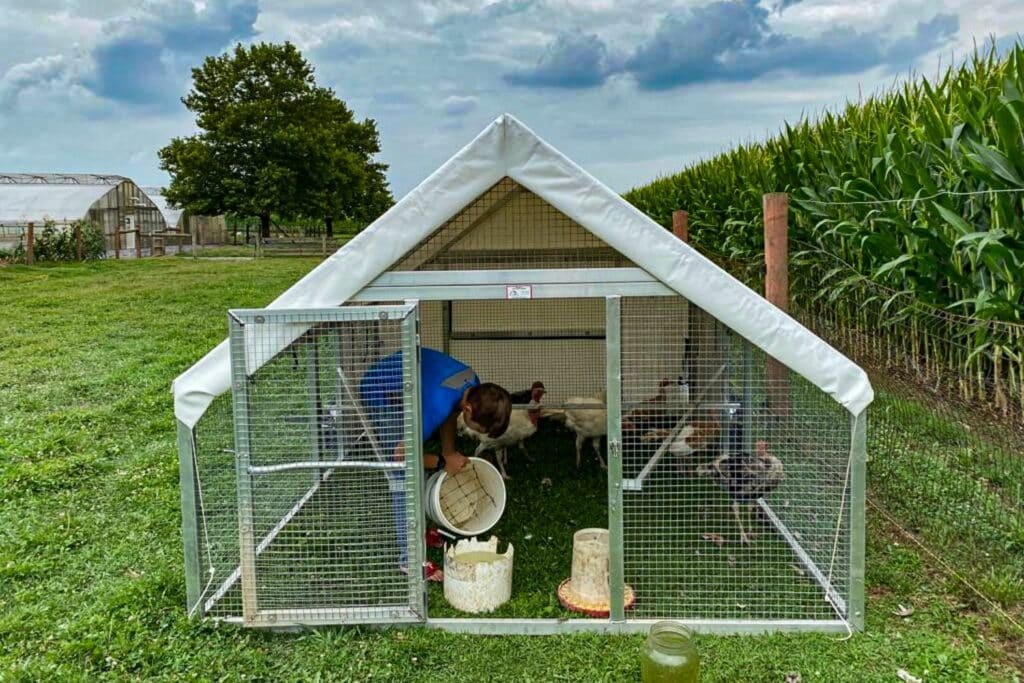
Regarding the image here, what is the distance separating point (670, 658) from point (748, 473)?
1.35 meters

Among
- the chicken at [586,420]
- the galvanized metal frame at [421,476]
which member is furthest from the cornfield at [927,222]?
the chicken at [586,420]

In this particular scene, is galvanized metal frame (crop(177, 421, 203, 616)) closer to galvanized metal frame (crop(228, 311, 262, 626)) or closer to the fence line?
galvanized metal frame (crop(228, 311, 262, 626))

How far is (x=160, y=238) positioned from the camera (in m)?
31.1

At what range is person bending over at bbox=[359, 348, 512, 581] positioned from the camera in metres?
3.55

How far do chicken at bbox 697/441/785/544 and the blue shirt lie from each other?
1338 mm

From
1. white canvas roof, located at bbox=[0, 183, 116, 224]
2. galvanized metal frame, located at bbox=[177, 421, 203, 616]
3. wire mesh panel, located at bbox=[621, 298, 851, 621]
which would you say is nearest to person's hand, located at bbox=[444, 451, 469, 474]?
Answer: wire mesh panel, located at bbox=[621, 298, 851, 621]

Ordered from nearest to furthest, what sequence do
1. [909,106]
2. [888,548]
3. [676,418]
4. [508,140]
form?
[508,140] < [888,548] < [676,418] < [909,106]

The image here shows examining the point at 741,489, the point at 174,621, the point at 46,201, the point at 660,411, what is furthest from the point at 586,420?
the point at 46,201

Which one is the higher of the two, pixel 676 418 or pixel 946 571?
pixel 676 418

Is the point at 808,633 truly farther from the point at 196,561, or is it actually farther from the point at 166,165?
the point at 166,165

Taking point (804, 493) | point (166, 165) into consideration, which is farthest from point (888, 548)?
point (166, 165)

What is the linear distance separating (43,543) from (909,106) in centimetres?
685

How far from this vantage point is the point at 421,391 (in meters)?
3.89

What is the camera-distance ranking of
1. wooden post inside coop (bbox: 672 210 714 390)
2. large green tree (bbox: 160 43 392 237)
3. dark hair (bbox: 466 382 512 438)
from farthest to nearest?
large green tree (bbox: 160 43 392 237), wooden post inside coop (bbox: 672 210 714 390), dark hair (bbox: 466 382 512 438)
